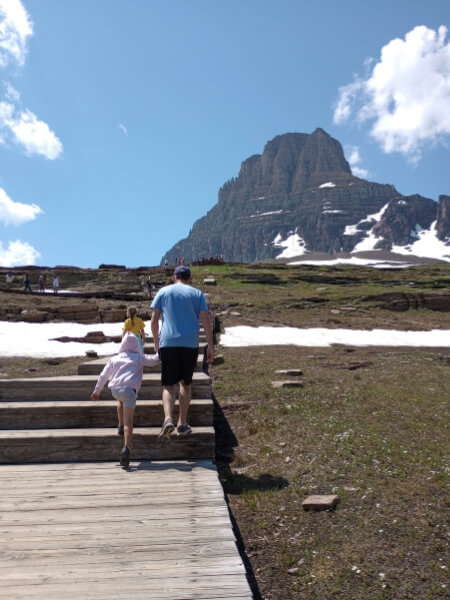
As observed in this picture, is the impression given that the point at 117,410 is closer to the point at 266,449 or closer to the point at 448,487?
the point at 266,449

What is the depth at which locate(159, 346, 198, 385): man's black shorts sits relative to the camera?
Answer: 18.5ft

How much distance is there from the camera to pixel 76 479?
16.1ft

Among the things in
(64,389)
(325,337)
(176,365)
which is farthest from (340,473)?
(325,337)

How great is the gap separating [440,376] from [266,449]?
6.96m

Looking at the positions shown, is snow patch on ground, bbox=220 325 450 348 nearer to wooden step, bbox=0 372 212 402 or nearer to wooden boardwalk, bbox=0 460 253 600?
wooden step, bbox=0 372 212 402

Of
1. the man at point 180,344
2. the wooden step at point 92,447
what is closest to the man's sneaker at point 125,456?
the wooden step at point 92,447

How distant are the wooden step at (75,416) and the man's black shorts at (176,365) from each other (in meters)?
0.73

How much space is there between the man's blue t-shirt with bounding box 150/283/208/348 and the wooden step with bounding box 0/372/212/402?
4.24 feet

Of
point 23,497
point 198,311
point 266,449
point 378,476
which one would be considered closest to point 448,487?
point 378,476

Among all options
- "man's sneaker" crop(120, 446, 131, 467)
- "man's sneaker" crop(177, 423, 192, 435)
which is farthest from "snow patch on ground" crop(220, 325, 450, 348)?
"man's sneaker" crop(120, 446, 131, 467)

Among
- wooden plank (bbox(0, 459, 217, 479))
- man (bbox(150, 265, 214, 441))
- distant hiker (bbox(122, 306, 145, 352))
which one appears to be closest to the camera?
wooden plank (bbox(0, 459, 217, 479))

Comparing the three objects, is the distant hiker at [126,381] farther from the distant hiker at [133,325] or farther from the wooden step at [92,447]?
the wooden step at [92,447]

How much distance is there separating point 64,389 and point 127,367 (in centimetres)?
179

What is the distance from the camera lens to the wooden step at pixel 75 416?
616 cm
